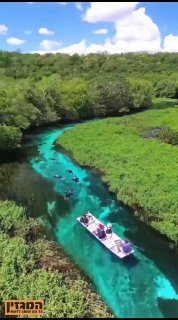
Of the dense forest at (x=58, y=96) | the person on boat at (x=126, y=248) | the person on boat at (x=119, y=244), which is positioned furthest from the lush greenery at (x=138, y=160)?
the dense forest at (x=58, y=96)

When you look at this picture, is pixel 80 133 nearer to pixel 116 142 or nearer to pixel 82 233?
pixel 116 142

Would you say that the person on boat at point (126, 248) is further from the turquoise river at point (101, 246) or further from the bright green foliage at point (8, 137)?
the bright green foliage at point (8, 137)

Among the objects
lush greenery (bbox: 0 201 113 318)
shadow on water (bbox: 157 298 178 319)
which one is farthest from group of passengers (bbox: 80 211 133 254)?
shadow on water (bbox: 157 298 178 319)

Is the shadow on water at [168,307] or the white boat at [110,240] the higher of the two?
the white boat at [110,240]

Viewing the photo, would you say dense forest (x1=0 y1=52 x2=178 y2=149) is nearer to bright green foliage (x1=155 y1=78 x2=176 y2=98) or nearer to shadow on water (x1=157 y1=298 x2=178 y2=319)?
bright green foliage (x1=155 y1=78 x2=176 y2=98)

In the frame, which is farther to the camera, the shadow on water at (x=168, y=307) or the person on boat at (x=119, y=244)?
the person on boat at (x=119, y=244)

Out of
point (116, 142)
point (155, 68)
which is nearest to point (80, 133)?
point (116, 142)
